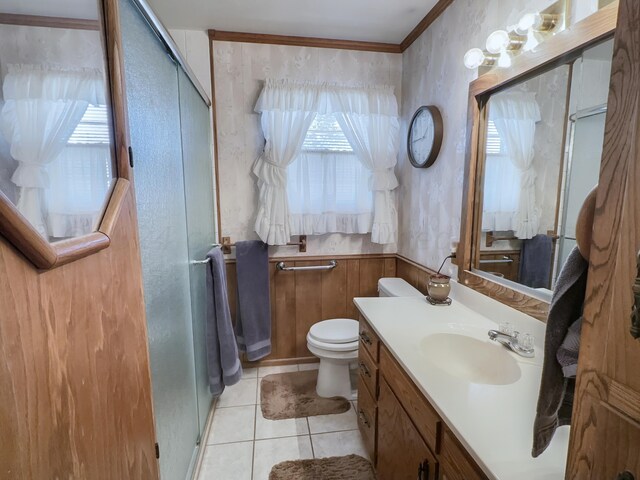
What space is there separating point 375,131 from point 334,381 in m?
1.77

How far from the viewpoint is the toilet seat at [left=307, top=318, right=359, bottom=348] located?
2041 millimetres

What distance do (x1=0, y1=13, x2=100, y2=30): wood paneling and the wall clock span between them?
1659mm

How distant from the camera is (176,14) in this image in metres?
1.94

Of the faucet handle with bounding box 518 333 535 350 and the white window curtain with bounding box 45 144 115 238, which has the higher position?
the white window curtain with bounding box 45 144 115 238

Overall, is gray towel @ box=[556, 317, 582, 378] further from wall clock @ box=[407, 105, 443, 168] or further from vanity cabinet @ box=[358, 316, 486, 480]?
wall clock @ box=[407, 105, 443, 168]

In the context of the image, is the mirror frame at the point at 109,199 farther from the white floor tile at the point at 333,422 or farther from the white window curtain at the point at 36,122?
the white floor tile at the point at 333,422

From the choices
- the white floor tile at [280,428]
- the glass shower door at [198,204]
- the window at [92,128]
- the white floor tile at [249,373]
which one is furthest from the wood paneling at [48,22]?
the white floor tile at [249,373]

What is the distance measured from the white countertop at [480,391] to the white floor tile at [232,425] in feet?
3.46

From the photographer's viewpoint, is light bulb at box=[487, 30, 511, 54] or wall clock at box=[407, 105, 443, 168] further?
wall clock at box=[407, 105, 443, 168]

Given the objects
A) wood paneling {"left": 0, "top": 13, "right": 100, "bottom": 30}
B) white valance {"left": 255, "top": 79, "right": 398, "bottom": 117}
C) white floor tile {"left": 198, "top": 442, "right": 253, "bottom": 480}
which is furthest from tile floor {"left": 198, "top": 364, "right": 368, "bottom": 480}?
white valance {"left": 255, "top": 79, "right": 398, "bottom": 117}

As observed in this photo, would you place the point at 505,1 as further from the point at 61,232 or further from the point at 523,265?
the point at 61,232

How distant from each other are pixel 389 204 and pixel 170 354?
1.77m

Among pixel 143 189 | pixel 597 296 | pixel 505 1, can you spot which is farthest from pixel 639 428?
pixel 505 1

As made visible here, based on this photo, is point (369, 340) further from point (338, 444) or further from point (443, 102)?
point (443, 102)
